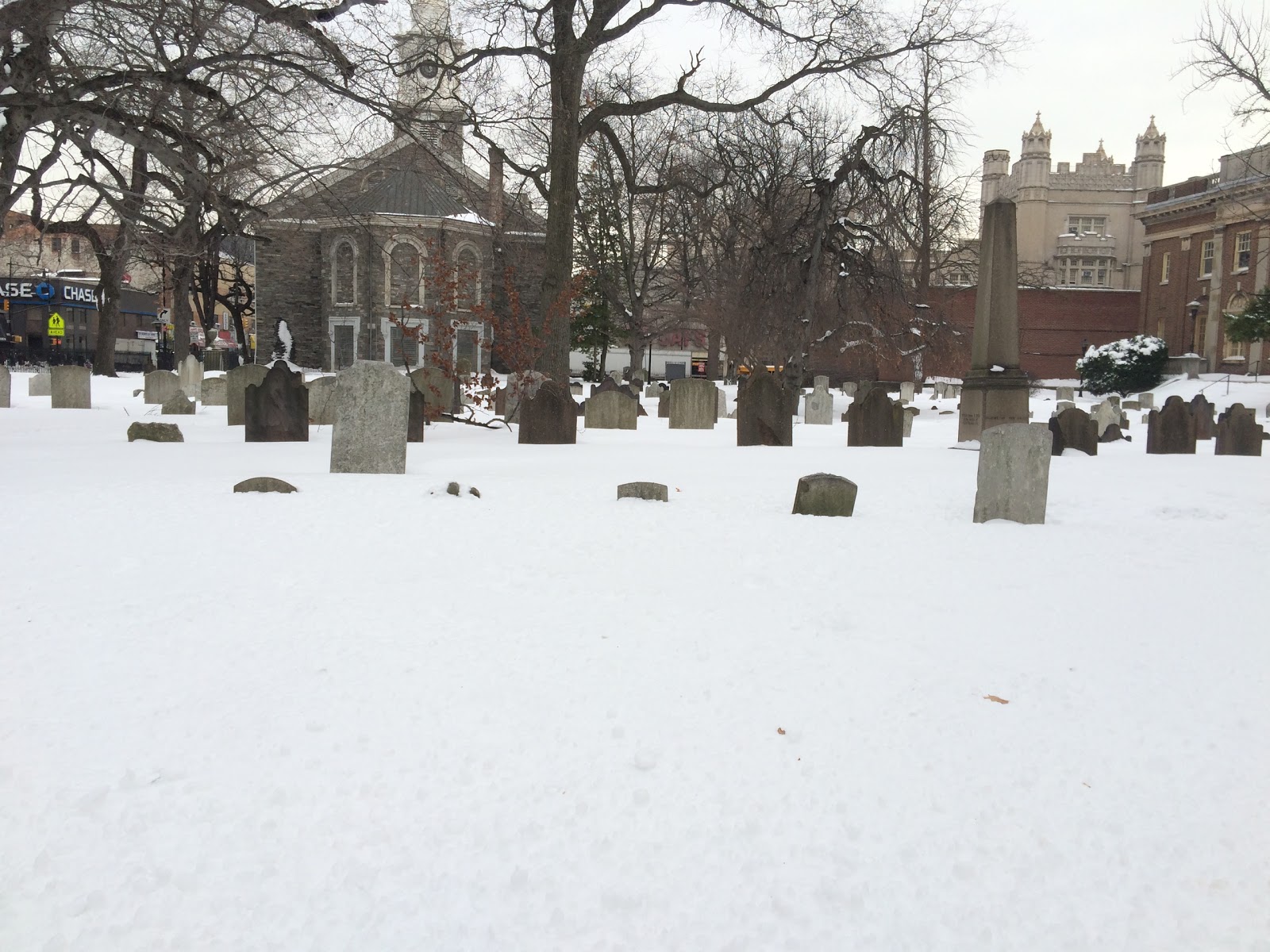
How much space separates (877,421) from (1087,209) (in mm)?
51272

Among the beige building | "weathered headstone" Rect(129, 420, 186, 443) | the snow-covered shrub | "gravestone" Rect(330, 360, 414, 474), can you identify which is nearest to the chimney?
"weathered headstone" Rect(129, 420, 186, 443)

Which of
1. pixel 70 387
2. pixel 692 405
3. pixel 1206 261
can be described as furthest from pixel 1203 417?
pixel 1206 261

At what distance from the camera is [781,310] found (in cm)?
2080

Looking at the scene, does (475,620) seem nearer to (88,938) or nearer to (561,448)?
(88,938)

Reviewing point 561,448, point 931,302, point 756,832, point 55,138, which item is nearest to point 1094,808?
point 756,832

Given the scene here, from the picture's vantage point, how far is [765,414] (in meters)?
12.2

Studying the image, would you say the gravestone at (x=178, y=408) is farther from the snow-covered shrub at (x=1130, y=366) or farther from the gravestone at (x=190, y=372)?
the snow-covered shrub at (x=1130, y=366)

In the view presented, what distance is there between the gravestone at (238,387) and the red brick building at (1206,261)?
36310mm

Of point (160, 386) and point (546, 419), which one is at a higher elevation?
point (160, 386)

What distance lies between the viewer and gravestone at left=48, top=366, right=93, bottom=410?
17047 millimetres

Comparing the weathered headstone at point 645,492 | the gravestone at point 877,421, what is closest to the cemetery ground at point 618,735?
the weathered headstone at point 645,492

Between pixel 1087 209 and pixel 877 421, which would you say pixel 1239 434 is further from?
pixel 1087 209

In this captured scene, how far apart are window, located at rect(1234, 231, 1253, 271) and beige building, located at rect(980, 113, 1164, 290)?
14.3 meters

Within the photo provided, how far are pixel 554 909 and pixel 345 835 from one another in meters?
0.59
